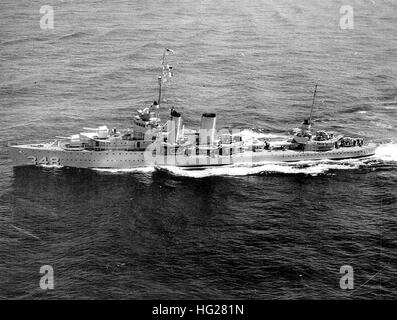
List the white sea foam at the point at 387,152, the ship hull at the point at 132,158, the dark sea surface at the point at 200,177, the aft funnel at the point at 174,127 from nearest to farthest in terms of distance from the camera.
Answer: the dark sea surface at the point at 200,177 < the ship hull at the point at 132,158 < the aft funnel at the point at 174,127 < the white sea foam at the point at 387,152

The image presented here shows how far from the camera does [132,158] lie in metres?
76.8

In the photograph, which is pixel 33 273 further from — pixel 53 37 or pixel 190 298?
pixel 53 37

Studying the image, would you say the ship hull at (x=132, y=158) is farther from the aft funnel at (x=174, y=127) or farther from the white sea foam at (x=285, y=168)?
the aft funnel at (x=174, y=127)

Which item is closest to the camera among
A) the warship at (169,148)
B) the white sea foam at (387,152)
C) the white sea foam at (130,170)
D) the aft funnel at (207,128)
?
the white sea foam at (130,170)

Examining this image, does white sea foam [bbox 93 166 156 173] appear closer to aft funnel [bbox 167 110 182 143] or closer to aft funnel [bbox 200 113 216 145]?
aft funnel [bbox 167 110 182 143]

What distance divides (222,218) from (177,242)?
8.01 m

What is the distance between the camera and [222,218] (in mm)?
62125

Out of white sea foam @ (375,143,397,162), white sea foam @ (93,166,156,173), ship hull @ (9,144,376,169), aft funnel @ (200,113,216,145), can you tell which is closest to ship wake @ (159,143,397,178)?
white sea foam @ (375,143,397,162)

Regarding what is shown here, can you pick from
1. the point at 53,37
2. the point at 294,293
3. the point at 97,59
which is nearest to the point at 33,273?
the point at 294,293

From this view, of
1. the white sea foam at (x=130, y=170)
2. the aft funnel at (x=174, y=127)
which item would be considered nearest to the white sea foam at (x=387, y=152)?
the aft funnel at (x=174, y=127)

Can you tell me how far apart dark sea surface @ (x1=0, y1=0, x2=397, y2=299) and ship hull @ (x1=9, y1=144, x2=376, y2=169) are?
1.98m

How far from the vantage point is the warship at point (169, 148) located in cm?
7612

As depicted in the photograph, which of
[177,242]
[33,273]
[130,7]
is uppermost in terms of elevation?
[130,7]

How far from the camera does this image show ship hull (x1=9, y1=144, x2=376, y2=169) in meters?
75.3
